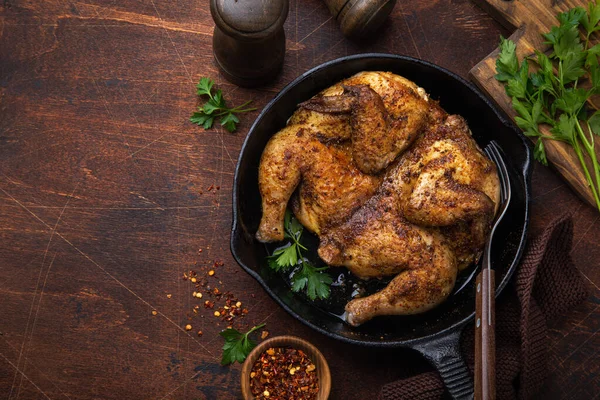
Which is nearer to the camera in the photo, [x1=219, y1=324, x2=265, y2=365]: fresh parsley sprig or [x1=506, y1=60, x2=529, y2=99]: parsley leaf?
[x1=506, y1=60, x2=529, y2=99]: parsley leaf

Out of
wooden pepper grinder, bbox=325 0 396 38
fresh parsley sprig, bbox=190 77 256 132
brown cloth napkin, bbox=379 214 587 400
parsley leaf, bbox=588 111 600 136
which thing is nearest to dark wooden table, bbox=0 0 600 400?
fresh parsley sprig, bbox=190 77 256 132

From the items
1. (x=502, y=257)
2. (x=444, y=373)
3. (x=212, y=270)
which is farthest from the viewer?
(x=212, y=270)

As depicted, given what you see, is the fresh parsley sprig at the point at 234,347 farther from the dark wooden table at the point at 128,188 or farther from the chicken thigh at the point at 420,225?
the chicken thigh at the point at 420,225

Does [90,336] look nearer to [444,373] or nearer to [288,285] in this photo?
[288,285]

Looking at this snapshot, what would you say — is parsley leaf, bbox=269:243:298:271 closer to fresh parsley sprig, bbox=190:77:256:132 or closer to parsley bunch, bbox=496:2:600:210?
fresh parsley sprig, bbox=190:77:256:132

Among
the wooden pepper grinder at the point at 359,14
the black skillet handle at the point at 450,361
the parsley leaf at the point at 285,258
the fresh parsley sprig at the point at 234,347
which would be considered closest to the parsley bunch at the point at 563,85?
the wooden pepper grinder at the point at 359,14

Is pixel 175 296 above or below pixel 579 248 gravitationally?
below

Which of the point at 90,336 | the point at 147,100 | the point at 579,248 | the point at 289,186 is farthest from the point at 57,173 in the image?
the point at 579,248
